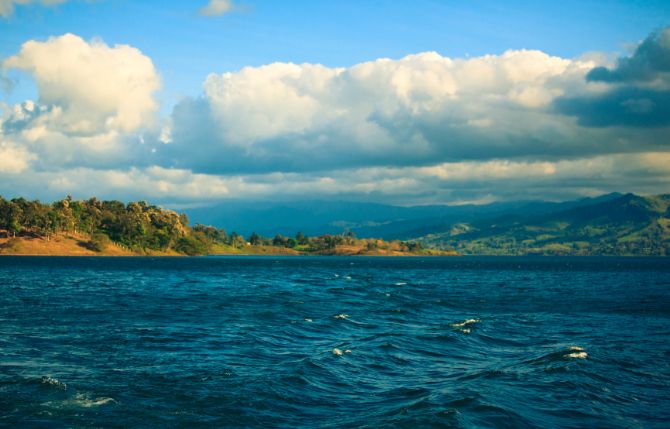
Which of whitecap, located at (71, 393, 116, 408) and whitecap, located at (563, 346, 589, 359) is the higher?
whitecap, located at (71, 393, 116, 408)

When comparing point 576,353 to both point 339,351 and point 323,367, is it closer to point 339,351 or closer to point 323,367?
point 339,351

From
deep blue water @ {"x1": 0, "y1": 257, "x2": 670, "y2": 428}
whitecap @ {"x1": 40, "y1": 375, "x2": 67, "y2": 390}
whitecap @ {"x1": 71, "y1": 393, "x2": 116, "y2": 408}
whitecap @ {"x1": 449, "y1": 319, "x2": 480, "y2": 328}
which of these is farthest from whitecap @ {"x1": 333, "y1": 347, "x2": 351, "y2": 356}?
whitecap @ {"x1": 40, "y1": 375, "x2": 67, "y2": 390}

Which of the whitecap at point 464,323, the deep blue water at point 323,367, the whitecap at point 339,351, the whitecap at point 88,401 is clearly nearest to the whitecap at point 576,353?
the deep blue water at point 323,367

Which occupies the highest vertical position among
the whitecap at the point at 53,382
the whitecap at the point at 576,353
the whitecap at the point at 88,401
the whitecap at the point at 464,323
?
the whitecap at the point at 53,382

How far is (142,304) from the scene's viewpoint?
253 feet

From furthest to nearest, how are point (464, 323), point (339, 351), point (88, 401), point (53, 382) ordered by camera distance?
point (464, 323)
point (339, 351)
point (53, 382)
point (88, 401)

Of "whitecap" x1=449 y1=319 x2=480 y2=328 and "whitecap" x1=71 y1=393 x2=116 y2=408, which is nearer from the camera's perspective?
"whitecap" x1=71 y1=393 x2=116 y2=408

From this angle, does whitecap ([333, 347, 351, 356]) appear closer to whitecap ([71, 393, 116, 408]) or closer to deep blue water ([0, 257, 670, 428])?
deep blue water ([0, 257, 670, 428])

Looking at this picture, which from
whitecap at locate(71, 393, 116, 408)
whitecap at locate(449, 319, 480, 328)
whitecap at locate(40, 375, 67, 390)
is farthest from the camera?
whitecap at locate(449, 319, 480, 328)

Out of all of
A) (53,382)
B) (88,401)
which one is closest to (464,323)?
(88,401)

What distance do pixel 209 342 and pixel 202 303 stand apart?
34305mm

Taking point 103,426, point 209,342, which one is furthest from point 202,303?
point 103,426

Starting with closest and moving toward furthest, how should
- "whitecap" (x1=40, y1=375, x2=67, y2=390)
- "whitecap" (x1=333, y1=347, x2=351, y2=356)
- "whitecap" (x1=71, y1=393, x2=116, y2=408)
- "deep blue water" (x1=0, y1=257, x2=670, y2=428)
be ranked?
"whitecap" (x1=71, y1=393, x2=116, y2=408), "deep blue water" (x1=0, y1=257, x2=670, y2=428), "whitecap" (x1=40, y1=375, x2=67, y2=390), "whitecap" (x1=333, y1=347, x2=351, y2=356)

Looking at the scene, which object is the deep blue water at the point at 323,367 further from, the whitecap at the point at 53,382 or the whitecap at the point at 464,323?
the whitecap at the point at 464,323
